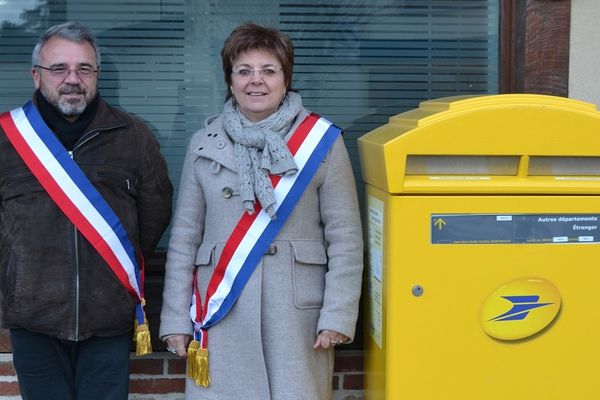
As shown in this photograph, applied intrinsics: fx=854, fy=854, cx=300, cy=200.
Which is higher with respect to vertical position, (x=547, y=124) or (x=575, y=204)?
(x=547, y=124)

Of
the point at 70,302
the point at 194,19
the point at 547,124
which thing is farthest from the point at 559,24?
the point at 70,302

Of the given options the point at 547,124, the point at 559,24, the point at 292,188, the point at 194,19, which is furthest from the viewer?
the point at 194,19

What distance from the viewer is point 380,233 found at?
2754mm

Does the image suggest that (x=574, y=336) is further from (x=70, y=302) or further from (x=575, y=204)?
(x=70, y=302)

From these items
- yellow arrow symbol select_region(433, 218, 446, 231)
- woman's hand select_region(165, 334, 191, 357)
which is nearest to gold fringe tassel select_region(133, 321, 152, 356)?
woman's hand select_region(165, 334, 191, 357)

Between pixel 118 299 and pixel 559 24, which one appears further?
pixel 559 24

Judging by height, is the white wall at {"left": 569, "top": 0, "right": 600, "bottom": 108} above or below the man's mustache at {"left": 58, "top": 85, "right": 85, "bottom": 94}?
above

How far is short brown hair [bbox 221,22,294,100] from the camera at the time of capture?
2.77 m

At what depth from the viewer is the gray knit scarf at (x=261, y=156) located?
8.82 feet

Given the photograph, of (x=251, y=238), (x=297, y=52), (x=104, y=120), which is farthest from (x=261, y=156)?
(x=297, y=52)

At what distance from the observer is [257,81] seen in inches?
108

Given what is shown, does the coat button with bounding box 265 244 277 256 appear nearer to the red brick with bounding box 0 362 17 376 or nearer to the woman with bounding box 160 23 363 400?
the woman with bounding box 160 23 363 400

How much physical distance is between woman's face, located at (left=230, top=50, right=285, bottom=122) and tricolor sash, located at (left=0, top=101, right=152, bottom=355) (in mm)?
582

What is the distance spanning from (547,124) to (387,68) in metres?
1.33
